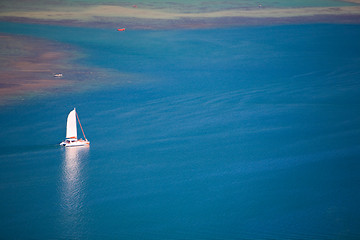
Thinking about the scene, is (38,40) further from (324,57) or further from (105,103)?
(324,57)

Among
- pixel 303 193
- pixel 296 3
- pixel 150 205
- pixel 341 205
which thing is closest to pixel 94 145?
pixel 150 205

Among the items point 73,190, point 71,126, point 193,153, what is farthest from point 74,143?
point 193,153

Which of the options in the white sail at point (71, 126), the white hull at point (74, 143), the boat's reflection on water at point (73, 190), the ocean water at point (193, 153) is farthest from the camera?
the white hull at point (74, 143)

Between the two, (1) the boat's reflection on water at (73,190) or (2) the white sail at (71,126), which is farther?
(2) the white sail at (71,126)

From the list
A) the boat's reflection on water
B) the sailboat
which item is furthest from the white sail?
the boat's reflection on water

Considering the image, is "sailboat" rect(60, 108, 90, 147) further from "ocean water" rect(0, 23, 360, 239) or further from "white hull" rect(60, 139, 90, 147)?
"ocean water" rect(0, 23, 360, 239)

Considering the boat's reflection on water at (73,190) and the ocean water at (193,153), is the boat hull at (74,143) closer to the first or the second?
the boat's reflection on water at (73,190)

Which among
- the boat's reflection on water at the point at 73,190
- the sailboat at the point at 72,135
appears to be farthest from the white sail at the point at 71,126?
the boat's reflection on water at the point at 73,190
